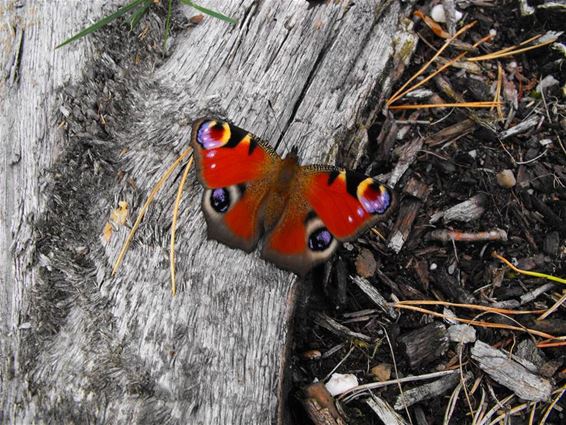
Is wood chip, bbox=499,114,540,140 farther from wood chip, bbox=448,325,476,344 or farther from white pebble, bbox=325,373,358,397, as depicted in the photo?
white pebble, bbox=325,373,358,397

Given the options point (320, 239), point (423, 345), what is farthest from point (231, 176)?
point (423, 345)

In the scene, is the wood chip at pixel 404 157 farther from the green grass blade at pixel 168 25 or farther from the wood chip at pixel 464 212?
the green grass blade at pixel 168 25

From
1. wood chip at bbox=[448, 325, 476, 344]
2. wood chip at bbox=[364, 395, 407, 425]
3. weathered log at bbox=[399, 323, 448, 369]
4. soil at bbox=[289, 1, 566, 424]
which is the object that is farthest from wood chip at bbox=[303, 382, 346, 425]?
wood chip at bbox=[448, 325, 476, 344]

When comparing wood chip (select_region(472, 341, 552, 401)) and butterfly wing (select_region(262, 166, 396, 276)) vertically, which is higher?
butterfly wing (select_region(262, 166, 396, 276))

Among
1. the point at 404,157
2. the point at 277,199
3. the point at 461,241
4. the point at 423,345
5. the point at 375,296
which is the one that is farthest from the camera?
the point at 404,157

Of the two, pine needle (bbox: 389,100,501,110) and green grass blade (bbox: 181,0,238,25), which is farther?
pine needle (bbox: 389,100,501,110)

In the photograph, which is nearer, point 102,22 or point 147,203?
point 147,203

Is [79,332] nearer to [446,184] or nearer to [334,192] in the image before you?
[334,192]

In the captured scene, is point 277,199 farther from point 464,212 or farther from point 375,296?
point 464,212
